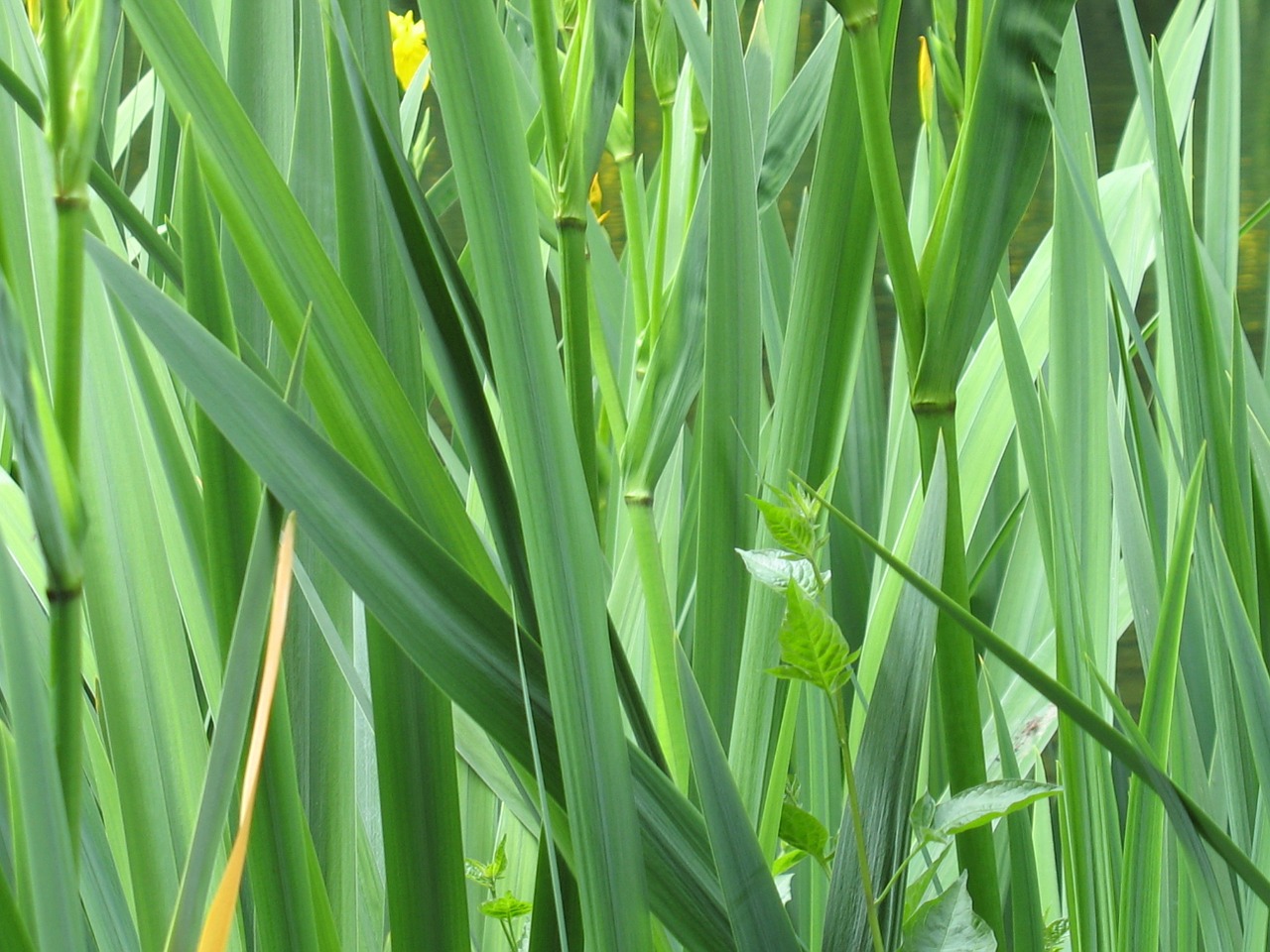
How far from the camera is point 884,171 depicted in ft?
0.53

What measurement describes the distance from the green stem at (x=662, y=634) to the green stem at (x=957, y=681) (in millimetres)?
49

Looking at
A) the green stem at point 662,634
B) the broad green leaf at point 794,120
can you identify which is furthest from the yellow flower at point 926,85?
the green stem at point 662,634

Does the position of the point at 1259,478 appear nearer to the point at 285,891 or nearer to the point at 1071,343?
the point at 1071,343

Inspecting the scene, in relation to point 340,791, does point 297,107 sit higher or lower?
higher

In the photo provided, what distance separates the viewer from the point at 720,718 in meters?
0.22

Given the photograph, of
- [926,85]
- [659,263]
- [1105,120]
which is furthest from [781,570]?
[1105,120]

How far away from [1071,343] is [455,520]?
12 centimetres

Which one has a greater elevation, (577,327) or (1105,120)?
(1105,120)

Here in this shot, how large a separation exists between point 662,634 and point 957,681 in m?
0.06

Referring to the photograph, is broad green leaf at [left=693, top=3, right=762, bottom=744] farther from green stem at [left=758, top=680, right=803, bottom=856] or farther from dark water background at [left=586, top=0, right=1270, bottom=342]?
dark water background at [left=586, top=0, right=1270, bottom=342]

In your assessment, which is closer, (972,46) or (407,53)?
(972,46)

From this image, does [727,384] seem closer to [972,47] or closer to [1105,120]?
[972,47]

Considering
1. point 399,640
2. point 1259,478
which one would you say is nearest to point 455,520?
point 399,640

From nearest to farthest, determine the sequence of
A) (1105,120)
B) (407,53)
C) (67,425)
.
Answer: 1. (67,425)
2. (407,53)
3. (1105,120)
